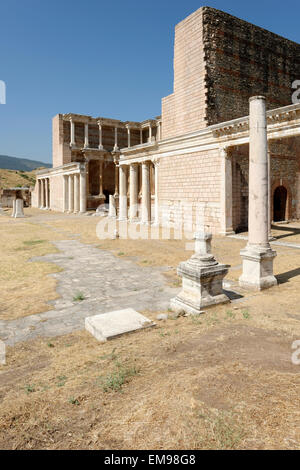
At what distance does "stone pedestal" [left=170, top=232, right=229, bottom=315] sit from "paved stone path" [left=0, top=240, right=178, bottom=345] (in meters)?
0.53

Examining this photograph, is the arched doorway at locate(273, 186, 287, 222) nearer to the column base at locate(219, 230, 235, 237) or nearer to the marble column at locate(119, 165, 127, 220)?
the column base at locate(219, 230, 235, 237)

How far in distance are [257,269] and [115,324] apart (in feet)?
11.7

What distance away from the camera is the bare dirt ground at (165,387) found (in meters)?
2.48

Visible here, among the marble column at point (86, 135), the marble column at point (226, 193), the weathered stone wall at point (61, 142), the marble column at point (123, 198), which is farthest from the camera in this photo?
the marble column at point (86, 135)

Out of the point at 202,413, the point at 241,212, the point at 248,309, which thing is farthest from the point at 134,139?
the point at 202,413

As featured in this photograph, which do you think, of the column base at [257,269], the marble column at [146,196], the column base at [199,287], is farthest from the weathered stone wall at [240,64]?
the column base at [199,287]

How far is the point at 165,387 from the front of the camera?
313cm

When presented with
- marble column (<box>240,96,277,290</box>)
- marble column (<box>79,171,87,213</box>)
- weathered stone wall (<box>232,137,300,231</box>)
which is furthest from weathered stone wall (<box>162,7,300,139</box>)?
marble column (<box>240,96,277,290</box>)

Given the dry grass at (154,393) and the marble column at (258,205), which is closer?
the dry grass at (154,393)

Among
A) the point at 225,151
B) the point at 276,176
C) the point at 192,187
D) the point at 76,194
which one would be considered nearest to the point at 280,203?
the point at 276,176

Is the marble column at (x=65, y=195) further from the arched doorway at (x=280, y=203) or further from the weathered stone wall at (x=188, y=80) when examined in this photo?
the arched doorway at (x=280, y=203)

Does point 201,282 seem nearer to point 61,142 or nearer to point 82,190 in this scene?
point 82,190

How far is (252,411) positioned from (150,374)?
3.76 ft

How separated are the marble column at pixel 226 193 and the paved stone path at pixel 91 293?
7.50m
